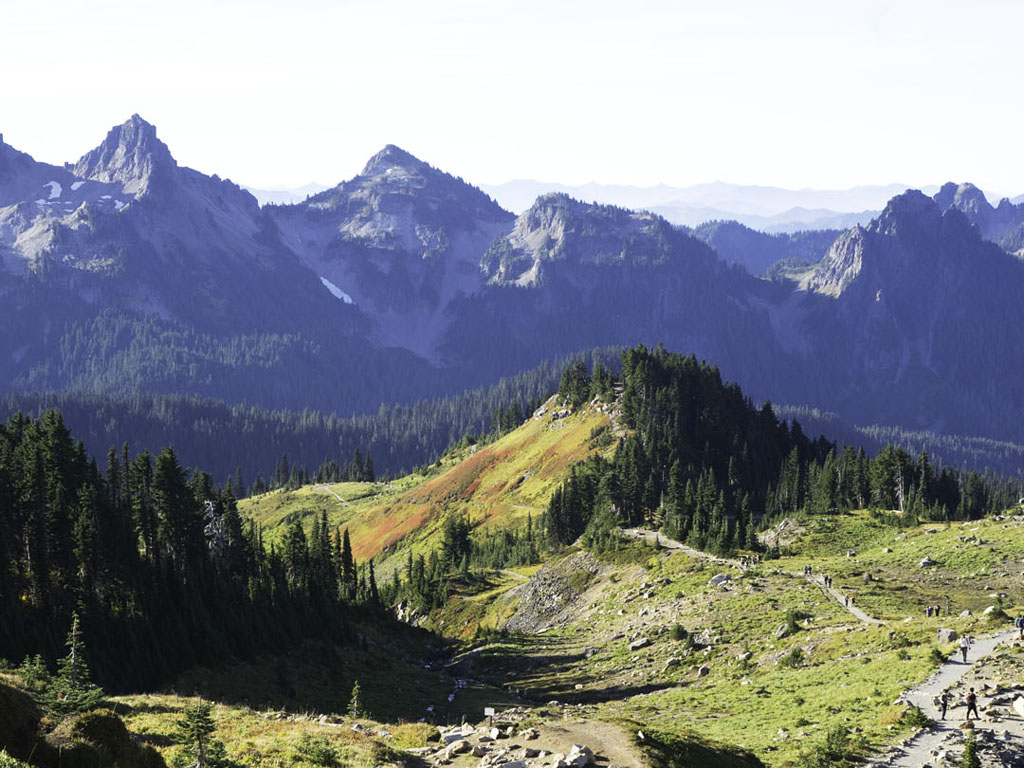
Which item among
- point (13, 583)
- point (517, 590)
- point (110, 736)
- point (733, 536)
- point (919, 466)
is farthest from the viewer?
point (919, 466)

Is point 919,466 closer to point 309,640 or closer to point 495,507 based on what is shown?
point 495,507

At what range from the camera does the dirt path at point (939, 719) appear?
3719 cm

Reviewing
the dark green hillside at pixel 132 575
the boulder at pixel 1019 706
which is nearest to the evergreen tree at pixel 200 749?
the boulder at pixel 1019 706

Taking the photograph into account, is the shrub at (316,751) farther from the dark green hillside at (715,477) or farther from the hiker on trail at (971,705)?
the dark green hillside at (715,477)

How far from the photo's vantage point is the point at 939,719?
41.8 m

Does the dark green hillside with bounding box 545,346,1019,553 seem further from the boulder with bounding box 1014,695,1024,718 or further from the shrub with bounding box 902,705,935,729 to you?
the shrub with bounding box 902,705,935,729

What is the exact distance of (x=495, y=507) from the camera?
19662cm

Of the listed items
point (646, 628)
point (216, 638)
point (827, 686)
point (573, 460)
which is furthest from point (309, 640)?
point (573, 460)

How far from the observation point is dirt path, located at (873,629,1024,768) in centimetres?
3719

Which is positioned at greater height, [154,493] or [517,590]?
[154,493]

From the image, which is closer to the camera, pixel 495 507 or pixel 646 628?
pixel 646 628

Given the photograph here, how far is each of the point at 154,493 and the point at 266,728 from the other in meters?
61.7

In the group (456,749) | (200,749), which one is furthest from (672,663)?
(200,749)

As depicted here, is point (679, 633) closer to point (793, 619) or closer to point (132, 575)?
point (793, 619)
